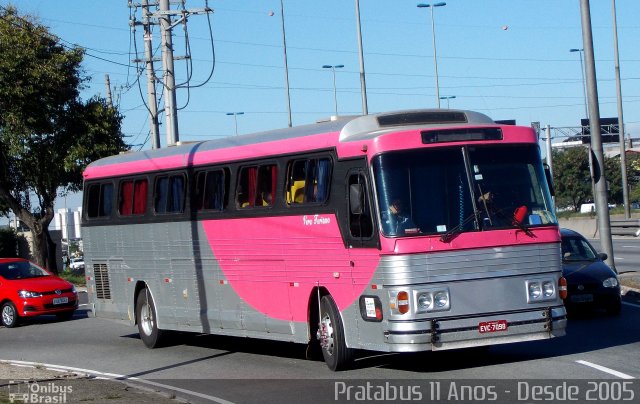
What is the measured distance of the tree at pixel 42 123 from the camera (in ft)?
113

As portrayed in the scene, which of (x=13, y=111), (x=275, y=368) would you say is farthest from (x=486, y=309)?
(x=13, y=111)

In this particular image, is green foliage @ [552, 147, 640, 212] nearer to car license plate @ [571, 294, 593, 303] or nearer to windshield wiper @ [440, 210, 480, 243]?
car license plate @ [571, 294, 593, 303]

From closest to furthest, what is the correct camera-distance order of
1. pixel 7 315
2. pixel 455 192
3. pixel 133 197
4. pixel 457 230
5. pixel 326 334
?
pixel 457 230, pixel 455 192, pixel 326 334, pixel 133 197, pixel 7 315

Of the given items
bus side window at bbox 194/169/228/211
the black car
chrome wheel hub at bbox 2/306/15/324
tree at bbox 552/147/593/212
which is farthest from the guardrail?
bus side window at bbox 194/169/228/211

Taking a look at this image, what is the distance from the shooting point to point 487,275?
490 inches

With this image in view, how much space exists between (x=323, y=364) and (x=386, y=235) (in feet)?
9.77

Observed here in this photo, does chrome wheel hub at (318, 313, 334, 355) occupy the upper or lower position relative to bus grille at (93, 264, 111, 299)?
lower

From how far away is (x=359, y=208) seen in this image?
1273 cm

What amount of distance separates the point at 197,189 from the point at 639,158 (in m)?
72.7

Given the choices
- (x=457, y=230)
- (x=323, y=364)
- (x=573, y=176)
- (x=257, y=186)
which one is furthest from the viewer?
(x=573, y=176)

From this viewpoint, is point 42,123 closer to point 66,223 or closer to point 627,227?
point 627,227

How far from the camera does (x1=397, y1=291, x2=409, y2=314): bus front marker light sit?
478 inches

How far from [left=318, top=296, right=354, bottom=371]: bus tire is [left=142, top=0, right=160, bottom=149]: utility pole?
16907 millimetres

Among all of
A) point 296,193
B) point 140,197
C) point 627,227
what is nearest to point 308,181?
point 296,193
